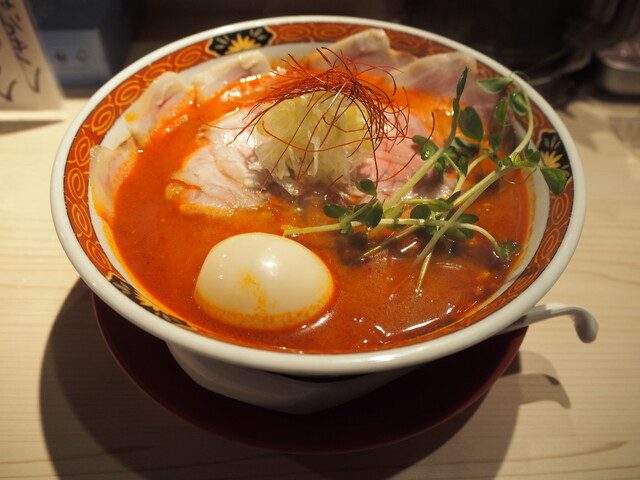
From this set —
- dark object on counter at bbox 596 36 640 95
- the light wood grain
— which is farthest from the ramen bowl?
dark object on counter at bbox 596 36 640 95

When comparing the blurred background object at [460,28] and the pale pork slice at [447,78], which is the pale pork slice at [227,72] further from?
the blurred background object at [460,28]

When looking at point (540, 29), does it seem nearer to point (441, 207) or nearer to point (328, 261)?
point (441, 207)

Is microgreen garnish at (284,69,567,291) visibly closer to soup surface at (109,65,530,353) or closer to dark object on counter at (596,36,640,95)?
soup surface at (109,65,530,353)

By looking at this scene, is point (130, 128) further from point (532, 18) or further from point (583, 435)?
point (532, 18)

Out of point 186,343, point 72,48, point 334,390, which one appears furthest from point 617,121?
point 72,48

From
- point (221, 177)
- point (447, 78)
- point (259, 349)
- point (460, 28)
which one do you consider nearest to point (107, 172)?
point (221, 177)
